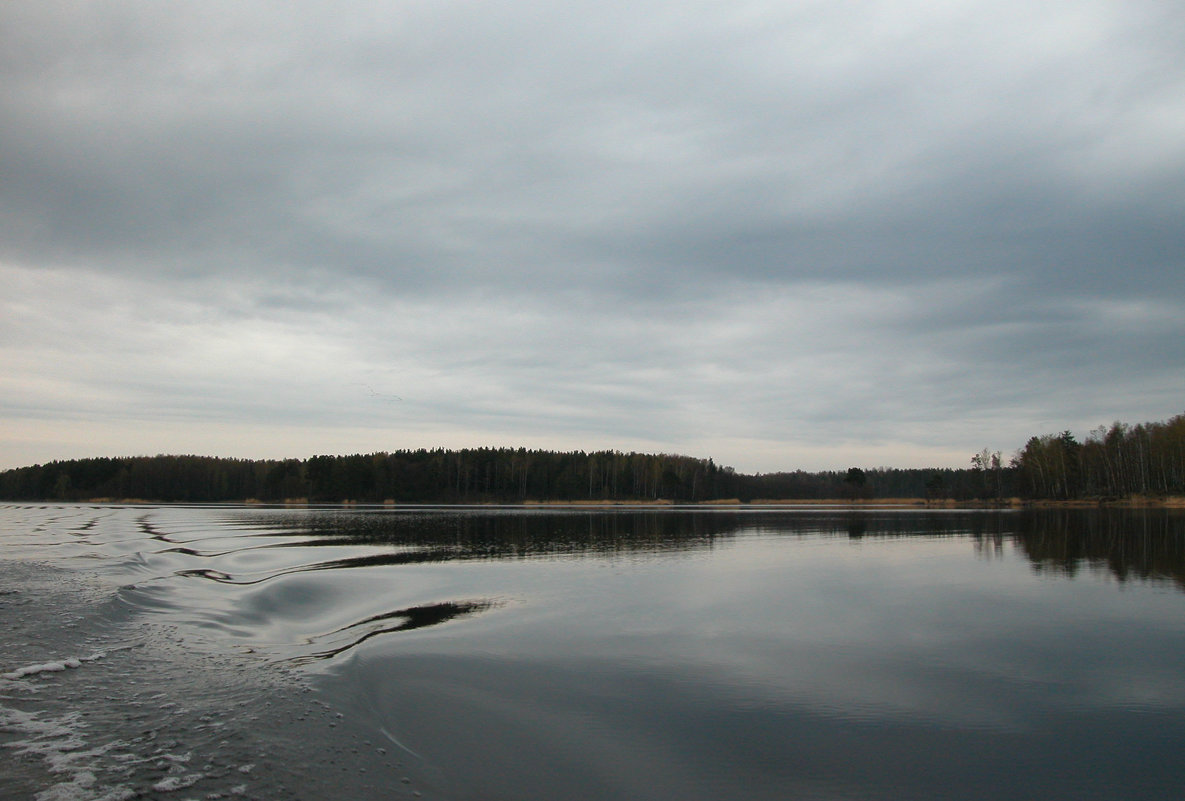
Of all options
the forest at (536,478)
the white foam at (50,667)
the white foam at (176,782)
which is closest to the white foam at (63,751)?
the white foam at (176,782)

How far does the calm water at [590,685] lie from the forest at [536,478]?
94438 millimetres

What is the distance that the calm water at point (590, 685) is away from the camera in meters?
7.73

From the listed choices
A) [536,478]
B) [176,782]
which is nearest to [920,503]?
[536,478]

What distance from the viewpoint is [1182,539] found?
35406 millimetres

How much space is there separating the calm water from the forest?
94.4 m

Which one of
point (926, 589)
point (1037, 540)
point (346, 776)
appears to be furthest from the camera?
point (1037, 540)

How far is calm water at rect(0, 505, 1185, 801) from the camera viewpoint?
304 inches

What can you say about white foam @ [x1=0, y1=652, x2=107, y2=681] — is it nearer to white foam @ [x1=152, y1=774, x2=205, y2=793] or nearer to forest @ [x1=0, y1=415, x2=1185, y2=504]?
white foam @ [x1=152, y1=774, x2=205, y2=793]

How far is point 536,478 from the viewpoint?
458ft

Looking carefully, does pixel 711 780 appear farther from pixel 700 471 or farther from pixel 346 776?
pixel 700 471

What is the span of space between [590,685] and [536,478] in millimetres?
129233

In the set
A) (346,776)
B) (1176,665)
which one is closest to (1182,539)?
(1176,665)

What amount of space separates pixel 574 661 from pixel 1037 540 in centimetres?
3523

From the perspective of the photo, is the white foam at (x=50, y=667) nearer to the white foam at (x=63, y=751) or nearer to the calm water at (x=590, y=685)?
the calm water at (x=590, y=685)
